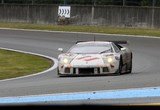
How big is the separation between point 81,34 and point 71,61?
1664 cm

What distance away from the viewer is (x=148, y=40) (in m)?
28.2

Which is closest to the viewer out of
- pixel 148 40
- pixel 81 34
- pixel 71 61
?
pixel 71 61

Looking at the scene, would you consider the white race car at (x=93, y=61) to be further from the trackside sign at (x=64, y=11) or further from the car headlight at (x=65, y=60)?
the trackside sign at (x=64, y=11)

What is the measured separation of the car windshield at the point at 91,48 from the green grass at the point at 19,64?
232 centimetres

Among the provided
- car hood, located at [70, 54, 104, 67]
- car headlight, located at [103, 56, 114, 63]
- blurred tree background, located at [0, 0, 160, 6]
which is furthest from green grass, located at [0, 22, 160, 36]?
car hood, located at [70, 54, 104, 67]

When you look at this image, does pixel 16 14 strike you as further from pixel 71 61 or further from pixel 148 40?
pixel 71 61

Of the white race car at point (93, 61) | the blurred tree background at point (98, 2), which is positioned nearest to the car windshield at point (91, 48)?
the white race car at point (93, 61)

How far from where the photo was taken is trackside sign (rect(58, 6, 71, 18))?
3766cm

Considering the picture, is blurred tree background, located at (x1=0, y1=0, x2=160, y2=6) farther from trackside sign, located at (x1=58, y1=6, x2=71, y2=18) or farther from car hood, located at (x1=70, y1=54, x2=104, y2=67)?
car hood, located at (x1=70, y1=54, x2=104, y2=67)

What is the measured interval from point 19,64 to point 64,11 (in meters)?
17.4
